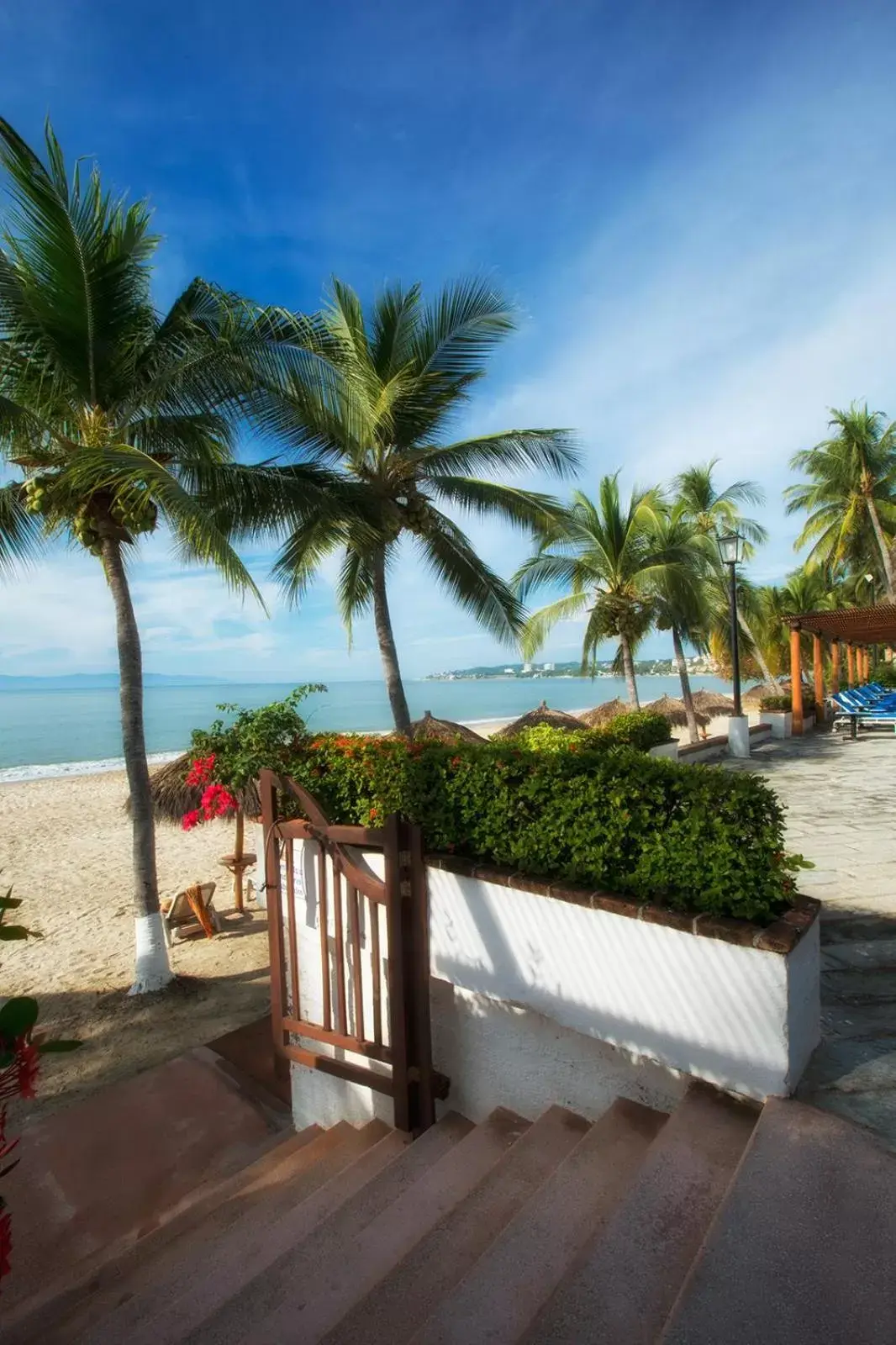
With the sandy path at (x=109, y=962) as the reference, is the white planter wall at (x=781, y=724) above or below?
above

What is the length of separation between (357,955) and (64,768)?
3131 cm

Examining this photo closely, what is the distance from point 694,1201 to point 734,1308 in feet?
1.63

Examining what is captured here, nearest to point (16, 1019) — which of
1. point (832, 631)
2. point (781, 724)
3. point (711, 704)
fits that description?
point (781, 724)

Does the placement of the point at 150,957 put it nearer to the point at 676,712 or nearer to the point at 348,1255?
the point at 348,1255

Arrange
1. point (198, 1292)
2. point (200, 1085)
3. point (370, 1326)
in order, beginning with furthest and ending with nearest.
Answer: point (200, 1085) → point (198, 1292) → point (370, 1326)

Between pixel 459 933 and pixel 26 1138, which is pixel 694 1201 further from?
pixel 26 1138

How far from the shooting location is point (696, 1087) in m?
2.46

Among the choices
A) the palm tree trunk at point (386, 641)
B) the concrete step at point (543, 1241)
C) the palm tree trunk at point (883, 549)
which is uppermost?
the palm tree trunk at point (883, 549)

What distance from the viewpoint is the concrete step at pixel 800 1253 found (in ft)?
4.73

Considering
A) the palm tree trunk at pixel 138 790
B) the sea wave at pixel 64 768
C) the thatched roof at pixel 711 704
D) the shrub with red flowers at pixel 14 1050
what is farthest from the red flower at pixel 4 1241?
the thatched roof at pixel 711 704

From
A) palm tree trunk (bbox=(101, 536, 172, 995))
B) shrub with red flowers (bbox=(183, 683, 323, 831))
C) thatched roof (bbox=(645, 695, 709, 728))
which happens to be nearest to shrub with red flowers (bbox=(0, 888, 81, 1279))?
shrub with red flowers (bbox=(183, 683, 323, 831))

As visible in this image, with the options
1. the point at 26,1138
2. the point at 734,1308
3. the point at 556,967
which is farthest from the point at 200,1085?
the point at 734,1308

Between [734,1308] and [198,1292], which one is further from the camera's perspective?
[198,1292]

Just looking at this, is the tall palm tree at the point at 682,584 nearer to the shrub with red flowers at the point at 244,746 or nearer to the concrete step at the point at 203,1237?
the shrub with red flowers at the point at 244,746
